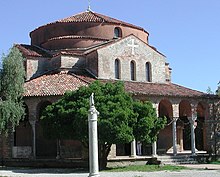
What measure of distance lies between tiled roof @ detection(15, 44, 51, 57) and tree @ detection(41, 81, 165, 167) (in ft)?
33.1

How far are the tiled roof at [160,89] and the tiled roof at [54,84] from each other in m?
3.74

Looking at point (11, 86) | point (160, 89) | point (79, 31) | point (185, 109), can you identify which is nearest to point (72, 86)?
point (11, 86)

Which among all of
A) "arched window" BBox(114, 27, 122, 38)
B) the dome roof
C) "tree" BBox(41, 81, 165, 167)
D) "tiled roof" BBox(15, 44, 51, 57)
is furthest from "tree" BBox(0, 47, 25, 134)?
"arched window" BBox(114, 27, 122, 38)

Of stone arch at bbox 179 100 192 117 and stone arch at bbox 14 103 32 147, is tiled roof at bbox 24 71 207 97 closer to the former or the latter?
stone arch at bbox 179 100 192 117

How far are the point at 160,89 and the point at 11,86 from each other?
12.1 metres

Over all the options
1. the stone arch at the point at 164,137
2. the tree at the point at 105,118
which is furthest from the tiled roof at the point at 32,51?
the stone arch at the point at 164,137

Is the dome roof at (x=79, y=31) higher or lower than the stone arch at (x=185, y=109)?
higher

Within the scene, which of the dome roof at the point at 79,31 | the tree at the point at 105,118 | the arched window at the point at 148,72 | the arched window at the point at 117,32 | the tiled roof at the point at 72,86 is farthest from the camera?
the arched window at the point at 117,32

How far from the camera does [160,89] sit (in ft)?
113

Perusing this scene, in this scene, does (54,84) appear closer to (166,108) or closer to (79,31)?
(79,31)

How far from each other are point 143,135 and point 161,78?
38.5ft

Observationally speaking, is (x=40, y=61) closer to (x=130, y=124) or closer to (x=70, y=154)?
(x=70, y=154)

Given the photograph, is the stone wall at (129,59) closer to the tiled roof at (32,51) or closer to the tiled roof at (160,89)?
the tiled roof at (160,89)

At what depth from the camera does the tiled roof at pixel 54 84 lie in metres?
30.4
